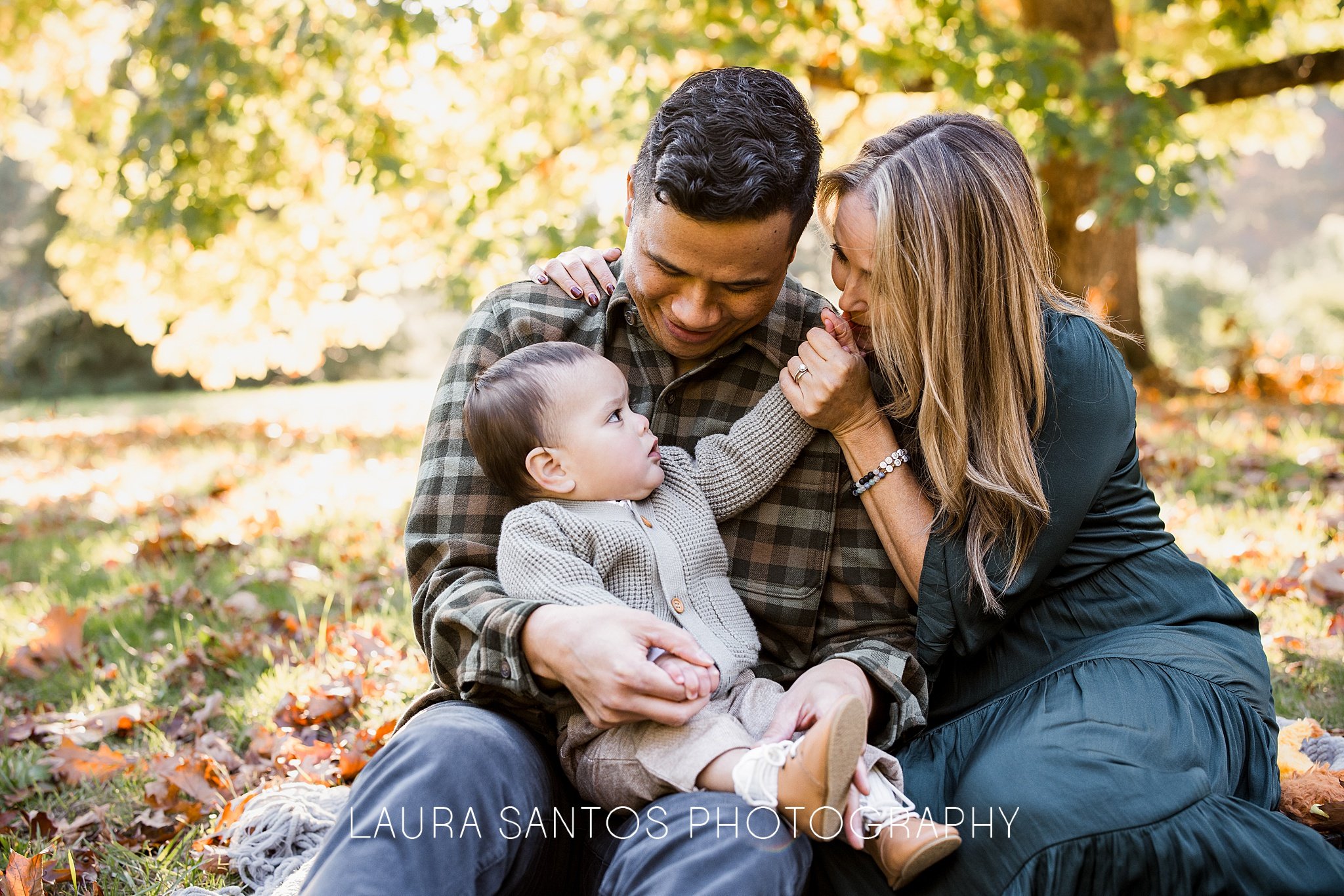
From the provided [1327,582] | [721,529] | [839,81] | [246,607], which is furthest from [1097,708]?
[839,81]

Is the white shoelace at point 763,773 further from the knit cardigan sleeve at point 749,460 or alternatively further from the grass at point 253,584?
the grass at point 253,584

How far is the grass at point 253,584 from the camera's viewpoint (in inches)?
111

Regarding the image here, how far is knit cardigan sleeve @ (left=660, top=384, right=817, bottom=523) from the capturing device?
2.37m

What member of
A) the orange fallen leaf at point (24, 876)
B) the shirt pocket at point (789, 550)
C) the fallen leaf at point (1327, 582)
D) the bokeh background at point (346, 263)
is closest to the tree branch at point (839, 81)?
the bokeh background at point (346, 263)

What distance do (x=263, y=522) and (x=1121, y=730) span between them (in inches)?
183

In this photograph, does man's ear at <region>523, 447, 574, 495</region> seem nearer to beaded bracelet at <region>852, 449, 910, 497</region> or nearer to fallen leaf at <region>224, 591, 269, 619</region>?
beaded bracelet at <region>852, 449, 910, 497</region>

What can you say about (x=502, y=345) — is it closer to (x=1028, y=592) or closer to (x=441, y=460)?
(x=441, y=460)

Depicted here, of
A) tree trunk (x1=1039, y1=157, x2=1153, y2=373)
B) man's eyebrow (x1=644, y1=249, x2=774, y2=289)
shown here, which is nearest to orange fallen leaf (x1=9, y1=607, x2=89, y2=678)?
man's eyebrow (x1=644, y1=249, x2=774, y2=289)

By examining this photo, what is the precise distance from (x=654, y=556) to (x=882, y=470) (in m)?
0.56

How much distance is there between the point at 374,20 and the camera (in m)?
6.20

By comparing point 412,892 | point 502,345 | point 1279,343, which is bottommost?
point 1279,343

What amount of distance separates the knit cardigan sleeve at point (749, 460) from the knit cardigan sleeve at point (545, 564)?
361 mm

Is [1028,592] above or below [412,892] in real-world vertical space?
above

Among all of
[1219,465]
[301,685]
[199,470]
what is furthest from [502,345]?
[199,470]
